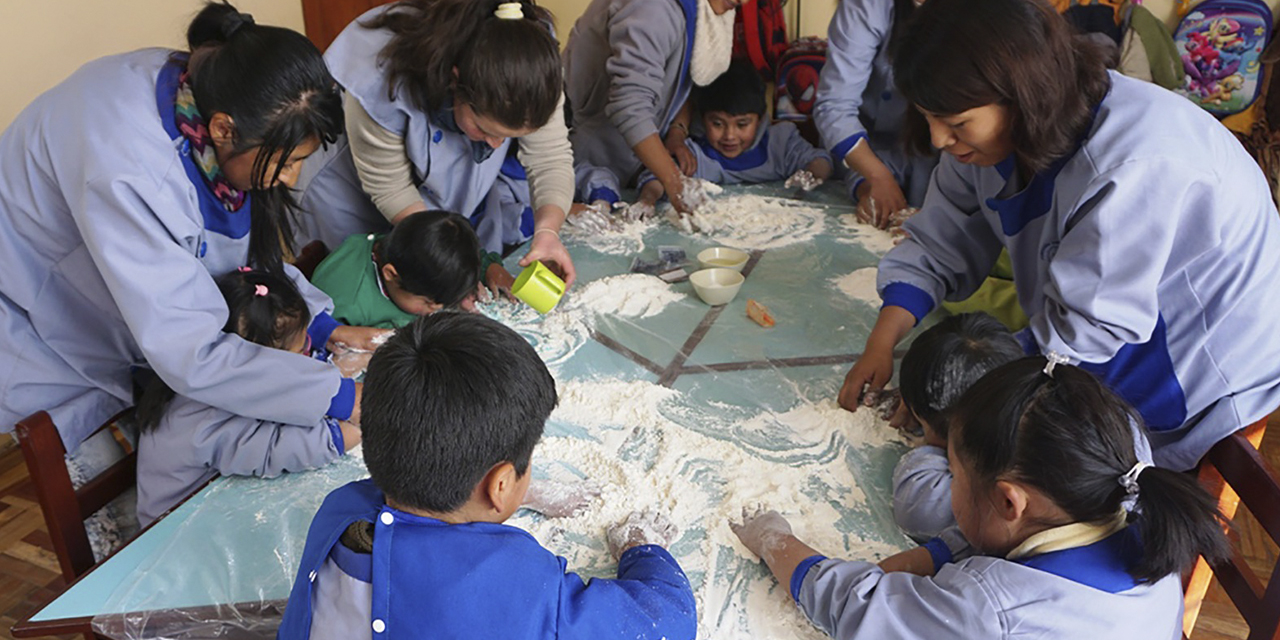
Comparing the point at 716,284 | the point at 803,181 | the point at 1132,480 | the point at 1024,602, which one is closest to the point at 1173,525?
the point at 1132,480

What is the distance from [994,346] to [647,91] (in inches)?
67.2

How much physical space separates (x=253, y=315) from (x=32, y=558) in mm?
1477

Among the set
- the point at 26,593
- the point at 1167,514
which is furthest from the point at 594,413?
the point at 26,593

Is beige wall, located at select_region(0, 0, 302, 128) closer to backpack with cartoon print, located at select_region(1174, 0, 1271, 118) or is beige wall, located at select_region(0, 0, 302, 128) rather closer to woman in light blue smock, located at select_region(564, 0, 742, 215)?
woman in light blue smock, located at select_region(564, 0, 742, 215)

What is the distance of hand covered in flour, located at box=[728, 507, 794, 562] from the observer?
1316mm

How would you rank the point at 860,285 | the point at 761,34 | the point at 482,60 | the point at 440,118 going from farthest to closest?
1. the point at 761,34
2. the point at 860,285
3. the point at 440,118
4. the point at 482,60

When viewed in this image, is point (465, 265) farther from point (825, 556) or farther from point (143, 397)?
point (825, 556)

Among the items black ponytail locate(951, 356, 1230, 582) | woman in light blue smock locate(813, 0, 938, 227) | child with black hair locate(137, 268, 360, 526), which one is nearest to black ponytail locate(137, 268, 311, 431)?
child with black hair locate(137, 268, 360, 526)

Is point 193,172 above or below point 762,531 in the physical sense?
above

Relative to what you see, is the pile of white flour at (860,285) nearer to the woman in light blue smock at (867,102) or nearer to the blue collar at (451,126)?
the woman in light blue smock at (867,102)

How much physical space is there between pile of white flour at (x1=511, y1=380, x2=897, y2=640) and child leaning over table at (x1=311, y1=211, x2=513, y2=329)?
1.49 ft

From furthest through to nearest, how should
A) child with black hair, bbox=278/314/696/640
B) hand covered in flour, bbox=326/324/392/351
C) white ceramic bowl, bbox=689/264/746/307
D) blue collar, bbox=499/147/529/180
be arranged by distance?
blue collar, bbox=499/147/529/180 → white ceramic bowl, bbox=689/264/746/307 → hand covered in flour, bbox=326/324/392/351 → child with black hair, bbox=278/314/696/640

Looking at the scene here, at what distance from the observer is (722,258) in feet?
7.92

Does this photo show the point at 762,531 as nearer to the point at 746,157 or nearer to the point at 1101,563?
the point at 1101,563
